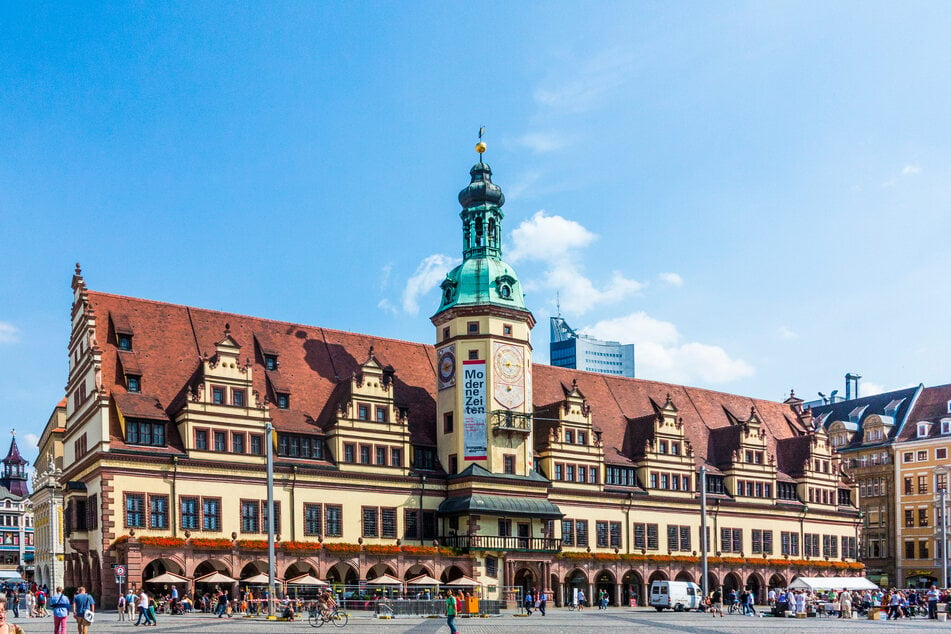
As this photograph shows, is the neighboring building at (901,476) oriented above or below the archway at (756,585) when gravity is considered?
above

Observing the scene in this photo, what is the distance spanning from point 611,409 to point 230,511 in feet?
112

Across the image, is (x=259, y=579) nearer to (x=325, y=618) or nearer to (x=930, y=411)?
(x=325, y=618)

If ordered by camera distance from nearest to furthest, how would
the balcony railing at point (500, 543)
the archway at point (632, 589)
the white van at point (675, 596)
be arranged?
the balcony railing at point (500, 543) < the white van at point (675, 596) < the archway at point (632, 589)

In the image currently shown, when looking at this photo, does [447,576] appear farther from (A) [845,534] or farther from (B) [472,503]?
(A) [845,534]

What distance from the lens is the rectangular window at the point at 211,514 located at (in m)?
67.1

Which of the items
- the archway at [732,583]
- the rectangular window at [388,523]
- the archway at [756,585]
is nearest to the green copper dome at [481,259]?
the rectangular window at [388,523]

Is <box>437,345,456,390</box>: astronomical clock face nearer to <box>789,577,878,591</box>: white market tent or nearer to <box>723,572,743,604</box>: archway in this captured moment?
<box>789,577,878,591</box>: white market tent

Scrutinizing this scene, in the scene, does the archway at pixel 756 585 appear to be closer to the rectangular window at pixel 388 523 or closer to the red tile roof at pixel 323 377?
the red tile roof at pixel 323 377

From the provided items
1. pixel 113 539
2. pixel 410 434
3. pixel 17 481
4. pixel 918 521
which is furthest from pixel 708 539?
pixel 17 481

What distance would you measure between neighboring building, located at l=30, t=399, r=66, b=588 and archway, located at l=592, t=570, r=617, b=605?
3607 cm

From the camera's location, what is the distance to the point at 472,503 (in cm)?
7506

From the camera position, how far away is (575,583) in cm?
8275

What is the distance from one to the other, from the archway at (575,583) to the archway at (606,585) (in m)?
1.13

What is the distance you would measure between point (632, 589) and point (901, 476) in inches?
1678
